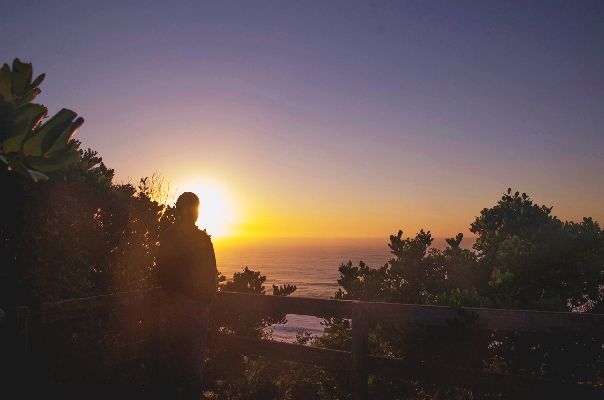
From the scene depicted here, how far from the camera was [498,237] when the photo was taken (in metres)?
11.0

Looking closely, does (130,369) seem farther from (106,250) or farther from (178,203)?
(178,203)

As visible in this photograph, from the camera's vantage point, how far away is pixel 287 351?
17.8ft

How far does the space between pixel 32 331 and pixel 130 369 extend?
74.2 inches

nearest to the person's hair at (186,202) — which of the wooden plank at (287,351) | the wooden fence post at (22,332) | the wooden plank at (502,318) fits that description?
the wooden fence post at (22,332)

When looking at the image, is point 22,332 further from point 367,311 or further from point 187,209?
point 367,311

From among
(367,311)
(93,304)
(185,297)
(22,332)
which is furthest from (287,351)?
(22,332)

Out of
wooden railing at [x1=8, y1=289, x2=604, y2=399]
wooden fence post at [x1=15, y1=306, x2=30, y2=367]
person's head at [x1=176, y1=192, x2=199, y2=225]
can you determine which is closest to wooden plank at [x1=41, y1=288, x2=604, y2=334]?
wooden railing at [x1=8, y1=289, x2=604, y2=399]

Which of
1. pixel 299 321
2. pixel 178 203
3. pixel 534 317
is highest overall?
pixel 178 203

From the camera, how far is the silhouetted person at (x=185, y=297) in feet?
15.3

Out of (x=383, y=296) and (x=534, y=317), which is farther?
(x=383, y=296)

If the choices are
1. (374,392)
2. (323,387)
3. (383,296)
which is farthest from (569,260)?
(323,387)

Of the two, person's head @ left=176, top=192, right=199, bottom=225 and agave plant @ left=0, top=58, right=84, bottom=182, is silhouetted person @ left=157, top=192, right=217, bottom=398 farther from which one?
agave plant @ left=0, top=58, right=84, bottom=182

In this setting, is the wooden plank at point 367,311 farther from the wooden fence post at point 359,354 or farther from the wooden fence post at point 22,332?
the wooden fence post at point 22,332

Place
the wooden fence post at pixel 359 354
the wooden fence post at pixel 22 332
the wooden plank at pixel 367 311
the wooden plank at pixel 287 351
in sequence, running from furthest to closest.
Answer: the wooden plank at pixel 287 351 → the wooden fence post at pixel 359 354 → the wooden plank at pixel 367 311 → the wooden fence post at pixel 22 332
